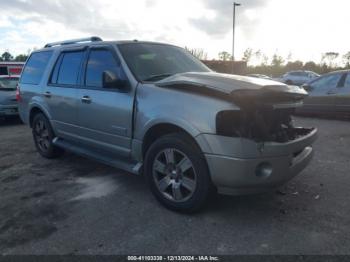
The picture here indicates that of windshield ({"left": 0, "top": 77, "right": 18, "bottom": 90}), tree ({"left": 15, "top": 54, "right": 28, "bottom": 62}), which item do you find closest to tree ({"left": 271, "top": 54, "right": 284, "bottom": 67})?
tree ({"left": 15, "top": 54, "right": 28, "bottom": 62})

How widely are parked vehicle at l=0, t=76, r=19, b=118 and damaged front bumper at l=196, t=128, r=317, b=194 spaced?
9.09 meters

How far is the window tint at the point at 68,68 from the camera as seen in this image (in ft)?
16.4

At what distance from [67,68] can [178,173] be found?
2.78 metres

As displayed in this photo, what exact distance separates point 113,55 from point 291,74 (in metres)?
→ 25.6

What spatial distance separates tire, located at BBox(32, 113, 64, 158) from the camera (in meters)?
5.79

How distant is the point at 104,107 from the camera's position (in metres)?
4.33

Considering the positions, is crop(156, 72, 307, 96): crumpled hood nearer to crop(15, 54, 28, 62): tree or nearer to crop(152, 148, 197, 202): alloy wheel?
crop(152, 148, 197, 202): alloy wheel

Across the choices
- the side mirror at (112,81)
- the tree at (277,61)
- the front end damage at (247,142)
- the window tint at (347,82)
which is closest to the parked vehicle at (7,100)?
the side mirror at (112,81)

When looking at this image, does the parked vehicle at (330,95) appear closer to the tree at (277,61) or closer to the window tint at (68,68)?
the window tint at (68,68)

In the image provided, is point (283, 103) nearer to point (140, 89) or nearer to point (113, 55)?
point (140, 89)

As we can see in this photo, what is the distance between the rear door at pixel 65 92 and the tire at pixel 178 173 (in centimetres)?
178

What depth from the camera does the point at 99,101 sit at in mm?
4398

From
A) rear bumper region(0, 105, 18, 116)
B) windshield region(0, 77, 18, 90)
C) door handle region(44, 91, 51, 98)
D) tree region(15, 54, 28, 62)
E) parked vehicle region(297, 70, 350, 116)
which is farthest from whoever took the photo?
tree region(15, 54, 28, 62)

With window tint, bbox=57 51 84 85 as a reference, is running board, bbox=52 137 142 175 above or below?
below
